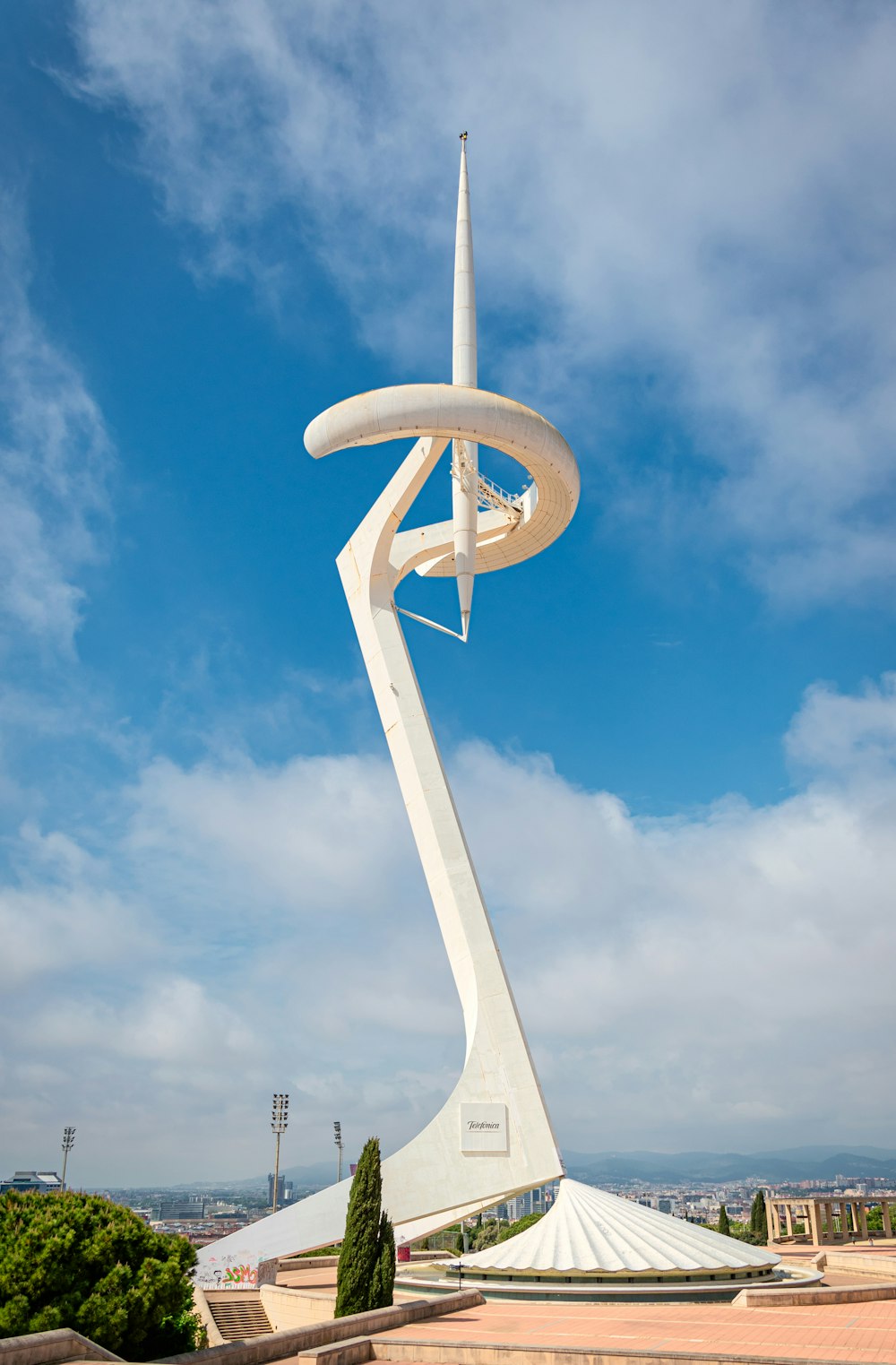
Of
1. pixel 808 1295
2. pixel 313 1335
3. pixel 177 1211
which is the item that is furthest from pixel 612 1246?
pixel 177 1211

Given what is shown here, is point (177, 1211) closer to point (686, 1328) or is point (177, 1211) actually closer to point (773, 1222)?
point (773, 1222)

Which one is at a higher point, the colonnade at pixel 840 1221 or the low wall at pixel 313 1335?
the low wall at pixel 313 1335

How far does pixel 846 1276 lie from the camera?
25000 millimetres

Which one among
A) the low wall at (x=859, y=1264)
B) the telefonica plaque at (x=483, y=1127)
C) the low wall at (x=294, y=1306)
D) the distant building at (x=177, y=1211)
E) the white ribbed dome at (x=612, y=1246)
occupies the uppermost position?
the telefonica plaque at (x=483, y=1127)

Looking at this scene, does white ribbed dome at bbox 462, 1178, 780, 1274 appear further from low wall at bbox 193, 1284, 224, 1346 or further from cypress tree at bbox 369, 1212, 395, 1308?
low wall at bbox 193, 1284, 224, 1346

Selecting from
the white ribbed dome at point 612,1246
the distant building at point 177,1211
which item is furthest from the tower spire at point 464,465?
the distant building at point 177,1211

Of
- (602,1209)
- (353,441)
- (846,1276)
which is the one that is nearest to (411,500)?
(353,441)

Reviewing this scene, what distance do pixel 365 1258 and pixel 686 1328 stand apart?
4729 mm

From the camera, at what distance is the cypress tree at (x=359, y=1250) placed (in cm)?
1496

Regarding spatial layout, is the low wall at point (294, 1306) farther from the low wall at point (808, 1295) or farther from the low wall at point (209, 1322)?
the low wall at point (808, 1295)

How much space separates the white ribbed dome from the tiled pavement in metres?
0.81

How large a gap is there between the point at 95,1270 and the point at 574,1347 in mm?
5332

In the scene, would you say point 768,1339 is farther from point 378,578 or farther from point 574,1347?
point 378,578

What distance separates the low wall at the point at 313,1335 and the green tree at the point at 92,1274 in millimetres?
486
